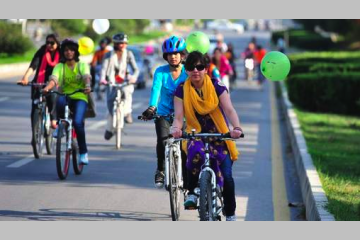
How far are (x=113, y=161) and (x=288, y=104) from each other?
11199mm

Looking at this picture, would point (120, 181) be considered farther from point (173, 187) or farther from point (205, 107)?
point (205, 107)

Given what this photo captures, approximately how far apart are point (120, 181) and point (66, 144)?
0.81 m

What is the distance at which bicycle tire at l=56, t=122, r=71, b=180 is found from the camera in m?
12.1

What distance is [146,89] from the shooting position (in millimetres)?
32812

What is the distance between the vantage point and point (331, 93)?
81.0ft

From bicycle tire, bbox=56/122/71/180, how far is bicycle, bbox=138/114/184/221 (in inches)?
112

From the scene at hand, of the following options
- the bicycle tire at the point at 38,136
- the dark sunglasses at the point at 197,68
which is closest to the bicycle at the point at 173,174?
the dark sunglasses at the point at 197,68

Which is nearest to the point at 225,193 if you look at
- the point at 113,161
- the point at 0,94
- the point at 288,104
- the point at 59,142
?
the point at 59,142

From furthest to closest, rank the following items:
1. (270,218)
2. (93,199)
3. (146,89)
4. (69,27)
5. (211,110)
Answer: (69,27) < (146,89) < (93,199) < (270,218) < (211,110)

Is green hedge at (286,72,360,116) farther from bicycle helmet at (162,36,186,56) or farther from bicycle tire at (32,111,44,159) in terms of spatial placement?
bicycle helmet at (162,36,186,56)

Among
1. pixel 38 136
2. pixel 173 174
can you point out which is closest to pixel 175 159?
pixel 173 174

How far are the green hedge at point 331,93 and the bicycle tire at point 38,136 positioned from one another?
11716 mm

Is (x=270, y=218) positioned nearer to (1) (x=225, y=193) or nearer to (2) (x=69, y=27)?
(1) (x=225, y=193)

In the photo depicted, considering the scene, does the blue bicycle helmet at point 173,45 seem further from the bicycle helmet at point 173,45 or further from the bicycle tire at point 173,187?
the bicycle tire at point 173,187
